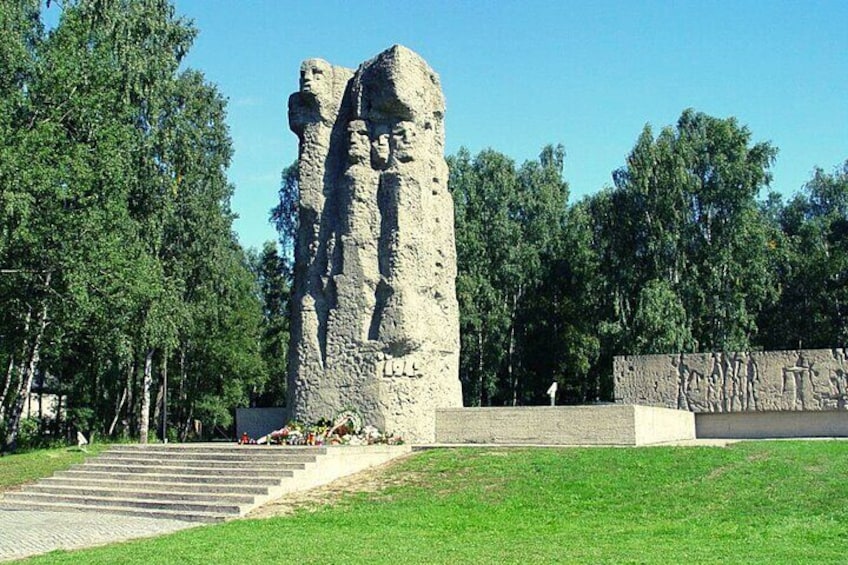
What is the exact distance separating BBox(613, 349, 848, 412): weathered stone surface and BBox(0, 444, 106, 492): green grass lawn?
14.2 meters

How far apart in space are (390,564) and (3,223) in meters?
13.9

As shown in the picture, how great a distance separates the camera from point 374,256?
19.4 m

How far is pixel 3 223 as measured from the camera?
62.4 ft

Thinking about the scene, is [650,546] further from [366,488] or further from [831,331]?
[831,331]

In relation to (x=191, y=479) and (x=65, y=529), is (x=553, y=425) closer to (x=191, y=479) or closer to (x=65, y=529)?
(x=191, y=479)

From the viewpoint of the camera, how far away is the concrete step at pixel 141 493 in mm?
14344

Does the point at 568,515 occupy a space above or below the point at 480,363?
below

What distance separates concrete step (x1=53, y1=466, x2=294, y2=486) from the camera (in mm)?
14962

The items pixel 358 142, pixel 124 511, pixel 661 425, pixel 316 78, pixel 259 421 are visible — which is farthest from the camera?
pixel 259 421

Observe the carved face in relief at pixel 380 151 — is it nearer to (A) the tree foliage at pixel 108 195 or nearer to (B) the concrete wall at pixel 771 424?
(A) the tree foliage at pixel 108 195

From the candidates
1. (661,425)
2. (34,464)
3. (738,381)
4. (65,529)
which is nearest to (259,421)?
(34,464)

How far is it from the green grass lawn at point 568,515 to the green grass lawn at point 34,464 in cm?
746

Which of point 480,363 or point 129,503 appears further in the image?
point 480,363

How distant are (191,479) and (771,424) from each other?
1555 centimetres
